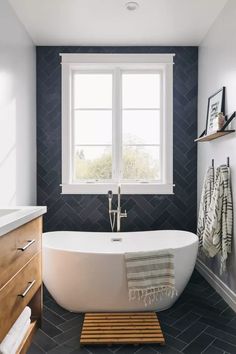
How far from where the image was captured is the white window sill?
11.1ft

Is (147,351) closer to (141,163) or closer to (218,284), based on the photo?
(218,284)

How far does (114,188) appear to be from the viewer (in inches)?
133

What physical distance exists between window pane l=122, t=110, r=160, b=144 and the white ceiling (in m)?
0.84

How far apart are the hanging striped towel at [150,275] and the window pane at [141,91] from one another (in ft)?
6.51

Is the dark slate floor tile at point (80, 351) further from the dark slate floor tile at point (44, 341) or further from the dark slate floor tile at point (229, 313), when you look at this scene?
the dark slate floor tile at point (229, 313)

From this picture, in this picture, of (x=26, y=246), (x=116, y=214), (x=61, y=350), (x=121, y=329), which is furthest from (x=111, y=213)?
(x=26, y=246)

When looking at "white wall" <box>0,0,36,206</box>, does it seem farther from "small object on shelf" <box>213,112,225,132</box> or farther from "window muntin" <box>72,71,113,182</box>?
"small object on shelf" <box>213,112,225,132</box>

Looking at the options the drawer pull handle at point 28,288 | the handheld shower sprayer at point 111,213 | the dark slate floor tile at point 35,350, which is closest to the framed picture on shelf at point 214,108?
the handheld shower sprayer at point 111,213

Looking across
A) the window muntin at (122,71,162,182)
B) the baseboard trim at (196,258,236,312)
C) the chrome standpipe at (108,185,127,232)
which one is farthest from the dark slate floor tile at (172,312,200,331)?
the window muntin at (122,71,162,182)

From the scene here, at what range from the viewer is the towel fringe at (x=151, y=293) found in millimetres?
2203

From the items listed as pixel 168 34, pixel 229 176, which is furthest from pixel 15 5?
pixel 229 176

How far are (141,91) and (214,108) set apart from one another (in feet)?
3.43

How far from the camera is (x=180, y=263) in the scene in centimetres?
234

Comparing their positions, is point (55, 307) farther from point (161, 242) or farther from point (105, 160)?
point (105, 160)
